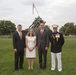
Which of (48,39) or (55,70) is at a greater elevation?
(48,39)

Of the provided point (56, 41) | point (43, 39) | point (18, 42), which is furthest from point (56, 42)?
point (18, 42)

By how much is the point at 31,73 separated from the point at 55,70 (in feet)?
4.10

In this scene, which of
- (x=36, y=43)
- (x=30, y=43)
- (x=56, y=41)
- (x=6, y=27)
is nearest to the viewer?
(x=56, y=41)

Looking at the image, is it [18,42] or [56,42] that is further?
[18,42]

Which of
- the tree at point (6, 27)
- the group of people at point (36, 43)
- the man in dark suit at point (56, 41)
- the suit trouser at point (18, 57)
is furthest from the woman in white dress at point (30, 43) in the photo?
the tree at point (6, 27)

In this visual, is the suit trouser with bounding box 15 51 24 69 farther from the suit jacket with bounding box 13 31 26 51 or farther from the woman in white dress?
the woman in white dress

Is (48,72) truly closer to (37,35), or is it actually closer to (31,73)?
(31,73)

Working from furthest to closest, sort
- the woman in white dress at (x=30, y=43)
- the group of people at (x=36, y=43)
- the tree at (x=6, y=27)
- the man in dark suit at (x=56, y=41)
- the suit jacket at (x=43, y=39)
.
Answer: the tree at (x=6, y=27) → the suit jacket at (x=43, y=39) → the woman in white dress at (x=30, y=43) → the group of people at (x=36, y=43) → the man in dark suit at (x=56, y=41)

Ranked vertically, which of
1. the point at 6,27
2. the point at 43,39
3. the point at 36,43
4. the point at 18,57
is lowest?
the point at 18,57

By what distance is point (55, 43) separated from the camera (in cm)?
1152

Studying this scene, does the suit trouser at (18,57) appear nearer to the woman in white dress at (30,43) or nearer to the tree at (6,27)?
the woman in white dress at (30,43)

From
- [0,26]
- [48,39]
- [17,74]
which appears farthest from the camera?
[0,26]

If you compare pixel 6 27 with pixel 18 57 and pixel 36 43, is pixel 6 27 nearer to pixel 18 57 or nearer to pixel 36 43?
pixel 18 57

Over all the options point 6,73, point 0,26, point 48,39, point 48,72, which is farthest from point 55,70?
point 0,26
